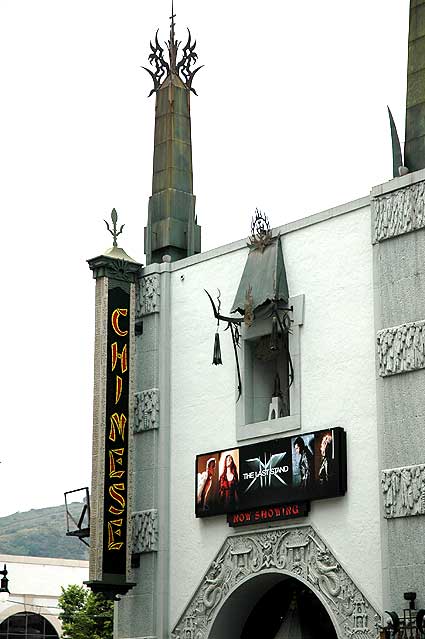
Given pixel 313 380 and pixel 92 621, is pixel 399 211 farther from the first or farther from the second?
pixel 92 621

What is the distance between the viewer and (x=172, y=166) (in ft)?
87.0

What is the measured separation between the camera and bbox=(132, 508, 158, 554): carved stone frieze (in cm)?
2450

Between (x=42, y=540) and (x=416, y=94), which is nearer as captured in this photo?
(x=416, y=94)

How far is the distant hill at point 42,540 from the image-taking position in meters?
135

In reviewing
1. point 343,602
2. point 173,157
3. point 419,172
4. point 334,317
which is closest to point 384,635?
point 343,602

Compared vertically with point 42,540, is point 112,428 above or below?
below

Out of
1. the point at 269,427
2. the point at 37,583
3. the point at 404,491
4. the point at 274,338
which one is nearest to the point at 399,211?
the point at 274,338

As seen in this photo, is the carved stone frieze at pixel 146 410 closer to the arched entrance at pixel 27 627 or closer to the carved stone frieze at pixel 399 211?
the carved stone frieze at pixel 399 211

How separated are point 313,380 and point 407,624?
445 centimetres

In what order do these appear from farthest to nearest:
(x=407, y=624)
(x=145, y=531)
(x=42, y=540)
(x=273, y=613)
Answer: (x=42, y=540)
(x=145, y=531)
(x=273, y=613)
(x=407, y=624)

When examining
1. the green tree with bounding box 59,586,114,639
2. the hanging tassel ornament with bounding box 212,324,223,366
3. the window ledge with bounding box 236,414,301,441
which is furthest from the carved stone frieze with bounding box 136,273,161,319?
the green tree with bounding box 59,586,114,639

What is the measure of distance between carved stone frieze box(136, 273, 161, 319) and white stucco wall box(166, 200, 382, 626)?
0.30m

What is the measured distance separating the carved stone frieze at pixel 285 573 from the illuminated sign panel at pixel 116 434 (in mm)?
1743

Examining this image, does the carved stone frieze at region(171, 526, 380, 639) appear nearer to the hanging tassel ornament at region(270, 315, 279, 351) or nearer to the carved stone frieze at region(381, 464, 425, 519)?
the carved stone frieze at region(381, 464, 425, 519)
